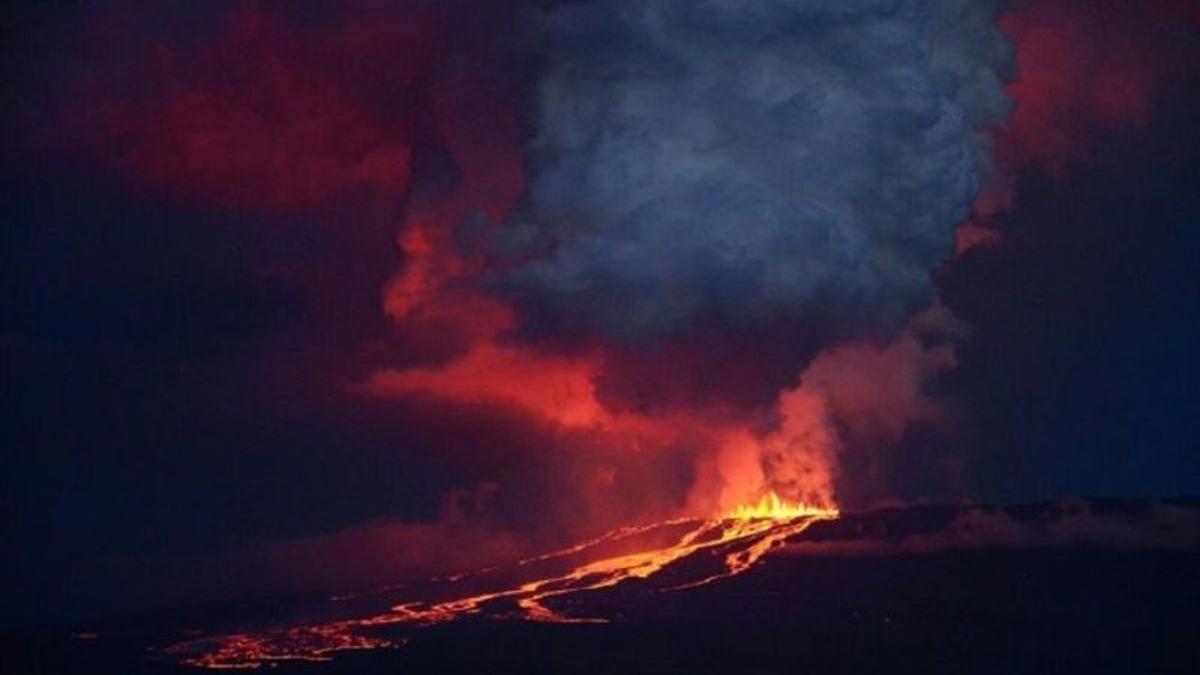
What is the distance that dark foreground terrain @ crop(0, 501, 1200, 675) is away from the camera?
66.2 m

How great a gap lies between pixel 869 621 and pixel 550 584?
56.6 feet

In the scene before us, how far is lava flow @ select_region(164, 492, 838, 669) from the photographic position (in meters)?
71.6

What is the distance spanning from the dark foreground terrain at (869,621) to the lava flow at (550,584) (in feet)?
4.28

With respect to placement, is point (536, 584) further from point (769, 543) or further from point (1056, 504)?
point (1056, 504)

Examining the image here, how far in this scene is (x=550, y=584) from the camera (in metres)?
84.0

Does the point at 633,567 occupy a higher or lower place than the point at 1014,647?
higher

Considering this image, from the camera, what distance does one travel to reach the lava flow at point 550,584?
2820 inches

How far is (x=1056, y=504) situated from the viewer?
10244 centimetres

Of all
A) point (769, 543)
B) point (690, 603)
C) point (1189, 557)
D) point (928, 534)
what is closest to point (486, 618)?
point (690, 603)

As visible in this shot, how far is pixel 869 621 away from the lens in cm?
7394

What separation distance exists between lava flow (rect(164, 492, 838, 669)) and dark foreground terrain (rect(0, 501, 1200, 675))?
131cm

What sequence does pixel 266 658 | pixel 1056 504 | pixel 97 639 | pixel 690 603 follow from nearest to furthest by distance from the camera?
1. pixel 266 658
2. pixel 690 603
3. pixel 97 639
4. pixel 1056 504

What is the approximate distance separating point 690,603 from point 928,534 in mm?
22433

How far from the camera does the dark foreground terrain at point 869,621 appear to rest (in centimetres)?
6619
